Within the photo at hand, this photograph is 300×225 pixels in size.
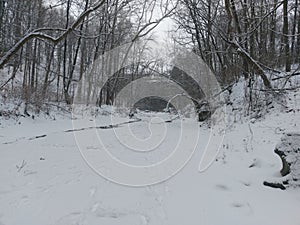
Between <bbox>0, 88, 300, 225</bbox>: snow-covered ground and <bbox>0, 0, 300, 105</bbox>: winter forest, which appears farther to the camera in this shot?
<bbox>0, 0, 300, 105</bbox>: winter forest

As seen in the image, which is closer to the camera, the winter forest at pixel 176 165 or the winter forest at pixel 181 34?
the winter forest at pixel 176 165

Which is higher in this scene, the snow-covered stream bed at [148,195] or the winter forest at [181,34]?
the winter forest at [181,34]

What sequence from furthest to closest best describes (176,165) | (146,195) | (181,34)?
(181,34) < (176,165) < (146,195)

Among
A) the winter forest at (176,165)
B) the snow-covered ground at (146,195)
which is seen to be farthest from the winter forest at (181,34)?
the snow-covered ground at (146,195)

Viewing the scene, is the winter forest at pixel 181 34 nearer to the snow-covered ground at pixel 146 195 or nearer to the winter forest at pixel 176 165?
the winter forest at pixel 176 165

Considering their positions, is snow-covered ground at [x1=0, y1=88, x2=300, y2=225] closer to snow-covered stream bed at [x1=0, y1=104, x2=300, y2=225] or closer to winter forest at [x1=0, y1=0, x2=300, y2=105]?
snow-covered stream bed at [x1=0, y1=104, x2=300, y2=225]

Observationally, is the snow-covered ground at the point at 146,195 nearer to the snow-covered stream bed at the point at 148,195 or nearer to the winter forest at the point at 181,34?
the snow-covered stream bed at the point at 148,195

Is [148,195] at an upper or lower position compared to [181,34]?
lower

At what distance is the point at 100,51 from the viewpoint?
21484mm

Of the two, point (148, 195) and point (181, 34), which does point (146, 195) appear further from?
point (181, 34)

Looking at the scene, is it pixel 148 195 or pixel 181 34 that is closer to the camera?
pixel 148 195

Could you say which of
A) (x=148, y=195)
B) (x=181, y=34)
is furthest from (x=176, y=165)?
(x=181, y=34)

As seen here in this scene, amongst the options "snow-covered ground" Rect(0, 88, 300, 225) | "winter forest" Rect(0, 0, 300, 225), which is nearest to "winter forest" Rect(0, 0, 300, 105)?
"winter forest" Rect(0, 0, 300, 225)

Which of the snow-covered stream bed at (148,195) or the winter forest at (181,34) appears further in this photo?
the winter forest at (181,34)
